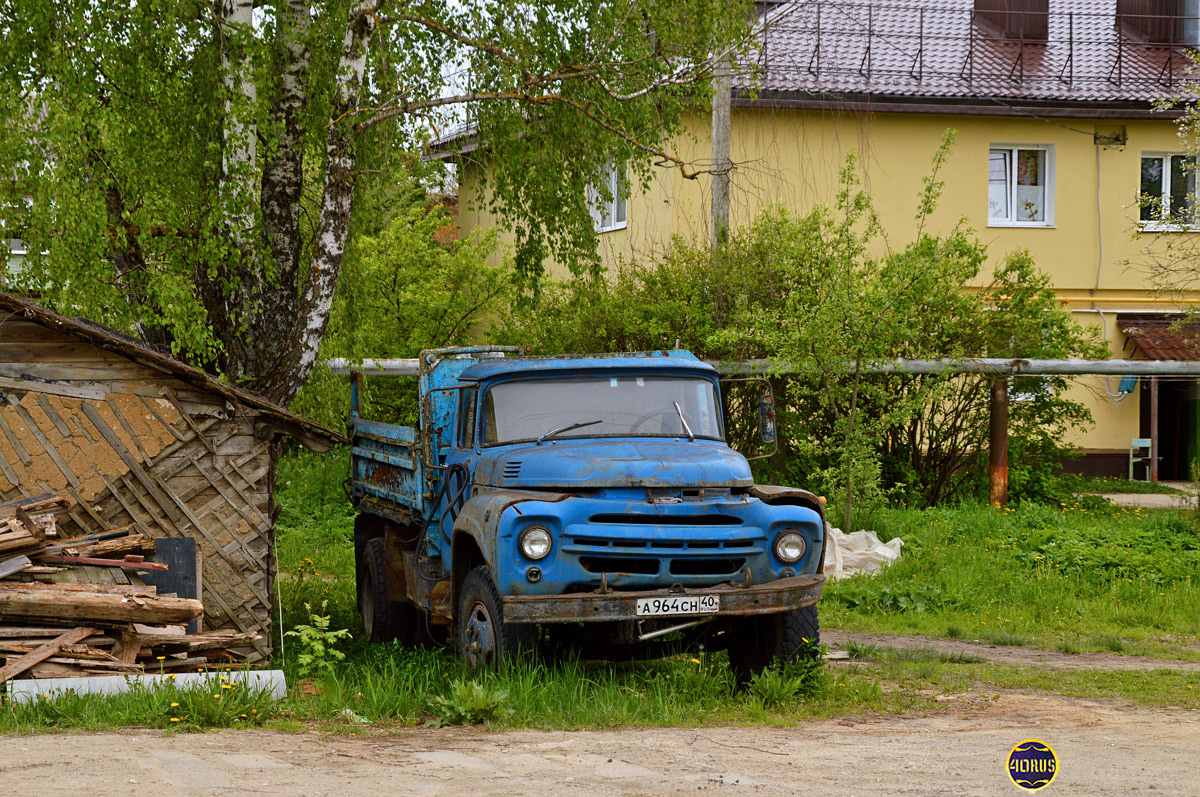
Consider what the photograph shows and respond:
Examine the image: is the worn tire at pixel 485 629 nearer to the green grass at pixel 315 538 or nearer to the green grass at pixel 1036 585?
the green grass at pixel 315 538

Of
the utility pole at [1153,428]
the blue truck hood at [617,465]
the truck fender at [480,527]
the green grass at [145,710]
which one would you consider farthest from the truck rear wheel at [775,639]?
the utility pole at [1153,428]

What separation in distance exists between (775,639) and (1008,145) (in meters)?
17.6

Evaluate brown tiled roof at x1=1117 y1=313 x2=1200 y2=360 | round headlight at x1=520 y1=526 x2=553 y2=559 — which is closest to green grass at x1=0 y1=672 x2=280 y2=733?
round headlight at x1=520 y1=526 x2=553 y2=559

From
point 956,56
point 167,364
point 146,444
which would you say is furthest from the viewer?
point 956,56

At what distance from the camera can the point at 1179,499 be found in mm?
19766

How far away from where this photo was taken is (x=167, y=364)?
9.64 meters

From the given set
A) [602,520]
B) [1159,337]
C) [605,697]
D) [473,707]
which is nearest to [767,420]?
[602,520]

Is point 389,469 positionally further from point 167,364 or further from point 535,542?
point 535,542

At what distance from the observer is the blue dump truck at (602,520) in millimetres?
8117

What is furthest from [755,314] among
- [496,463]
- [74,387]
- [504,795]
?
[504,795]

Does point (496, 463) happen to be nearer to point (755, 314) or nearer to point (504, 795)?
point (504, 795)

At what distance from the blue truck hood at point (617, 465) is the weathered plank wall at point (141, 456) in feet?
7.17

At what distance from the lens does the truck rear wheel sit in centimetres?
868

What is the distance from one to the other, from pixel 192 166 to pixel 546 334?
27.1 feet
